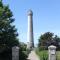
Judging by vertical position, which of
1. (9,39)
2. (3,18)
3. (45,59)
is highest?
(3,18)

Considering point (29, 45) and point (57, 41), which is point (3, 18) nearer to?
point (57, 41)

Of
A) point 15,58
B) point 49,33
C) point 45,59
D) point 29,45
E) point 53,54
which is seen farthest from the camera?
point 29,45

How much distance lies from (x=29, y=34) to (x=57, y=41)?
2399 cm

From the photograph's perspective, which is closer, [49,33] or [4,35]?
[4,35]

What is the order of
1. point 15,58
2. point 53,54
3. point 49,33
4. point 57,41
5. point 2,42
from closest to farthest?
point 53,54 → point 15,58 → point 2,42 → point 57,41 → point 49,33

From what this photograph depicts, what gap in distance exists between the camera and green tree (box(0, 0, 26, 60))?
27594 mm

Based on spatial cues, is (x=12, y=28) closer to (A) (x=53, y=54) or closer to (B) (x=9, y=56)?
(B) (x=9, y=56)

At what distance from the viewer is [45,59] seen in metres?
26.3

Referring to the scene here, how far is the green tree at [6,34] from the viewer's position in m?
27.6

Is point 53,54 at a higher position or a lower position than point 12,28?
lower

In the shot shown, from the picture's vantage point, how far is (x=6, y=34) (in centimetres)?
2925

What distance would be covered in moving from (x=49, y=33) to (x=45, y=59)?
139ft

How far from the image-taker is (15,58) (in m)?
23.9

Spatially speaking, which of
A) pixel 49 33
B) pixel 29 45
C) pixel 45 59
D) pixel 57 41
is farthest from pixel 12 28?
pixel 29 45
